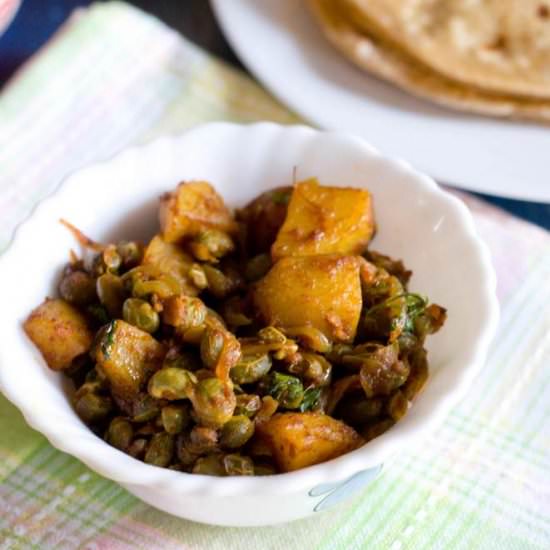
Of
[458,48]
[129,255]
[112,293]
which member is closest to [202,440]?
[112,293]

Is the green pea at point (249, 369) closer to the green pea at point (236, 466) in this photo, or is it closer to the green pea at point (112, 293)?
the green pea at point (236, 466)

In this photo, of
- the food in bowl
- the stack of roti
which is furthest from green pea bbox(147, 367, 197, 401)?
the stack of roti

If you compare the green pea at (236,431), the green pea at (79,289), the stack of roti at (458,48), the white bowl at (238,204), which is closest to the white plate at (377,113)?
the stack of roti at (458,48)

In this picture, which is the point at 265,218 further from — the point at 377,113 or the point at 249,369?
the point at 377,113

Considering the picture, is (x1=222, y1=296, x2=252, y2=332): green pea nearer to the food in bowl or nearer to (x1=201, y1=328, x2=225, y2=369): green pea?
the food in bowl

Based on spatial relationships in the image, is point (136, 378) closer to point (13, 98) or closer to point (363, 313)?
point (363, 313)
